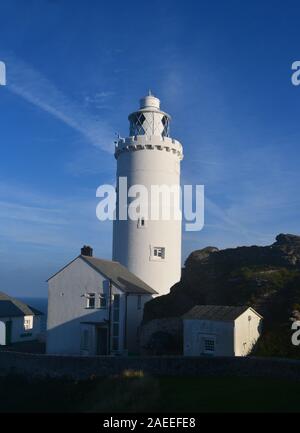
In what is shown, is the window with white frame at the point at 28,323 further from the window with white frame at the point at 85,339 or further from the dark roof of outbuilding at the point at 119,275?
the window with white frame at the point at 85,339

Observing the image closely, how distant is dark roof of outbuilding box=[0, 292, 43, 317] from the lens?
35281mm

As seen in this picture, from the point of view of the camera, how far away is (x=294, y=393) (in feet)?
55.6

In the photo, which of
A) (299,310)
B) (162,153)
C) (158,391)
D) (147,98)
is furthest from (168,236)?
(158,391)

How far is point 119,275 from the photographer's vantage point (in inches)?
1182

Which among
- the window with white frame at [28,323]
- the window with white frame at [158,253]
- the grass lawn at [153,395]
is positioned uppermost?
the window with white frame at [158,253]

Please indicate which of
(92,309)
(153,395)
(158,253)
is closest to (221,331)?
(153,395)

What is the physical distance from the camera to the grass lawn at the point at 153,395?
16328mm

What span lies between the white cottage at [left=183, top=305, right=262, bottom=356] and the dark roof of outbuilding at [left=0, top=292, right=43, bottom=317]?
1599 cm

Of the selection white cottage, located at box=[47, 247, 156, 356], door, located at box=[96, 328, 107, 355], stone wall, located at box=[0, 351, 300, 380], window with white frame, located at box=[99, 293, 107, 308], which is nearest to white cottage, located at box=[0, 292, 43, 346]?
white cottage, located at box=[47, 247, 156, 356]

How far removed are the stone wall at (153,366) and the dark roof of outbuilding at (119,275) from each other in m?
6.37

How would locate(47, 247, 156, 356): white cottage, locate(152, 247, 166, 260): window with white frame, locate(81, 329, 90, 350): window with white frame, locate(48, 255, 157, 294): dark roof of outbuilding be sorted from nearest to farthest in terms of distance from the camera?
locate(47, 247, 156, 356): white cottage
locate(81, 329, 90, 350): window with white frame
locate(48, 255, 157, 294): dark roof of outbuilding
locate(152, 247, 166, 260): window with white frame

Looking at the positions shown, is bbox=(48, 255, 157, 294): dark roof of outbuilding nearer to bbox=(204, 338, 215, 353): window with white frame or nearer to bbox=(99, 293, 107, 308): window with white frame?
bbox=(99, 293, 107, 308): window with white frame

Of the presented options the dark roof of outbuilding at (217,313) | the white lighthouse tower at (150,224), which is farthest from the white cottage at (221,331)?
the white lighthouse tower at (150,224)

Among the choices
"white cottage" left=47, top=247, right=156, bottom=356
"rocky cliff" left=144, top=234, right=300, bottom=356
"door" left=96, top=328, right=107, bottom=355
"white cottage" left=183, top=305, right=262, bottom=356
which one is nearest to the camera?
"white cottage" left=183, top=305, right=262, bottom=356
